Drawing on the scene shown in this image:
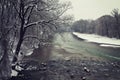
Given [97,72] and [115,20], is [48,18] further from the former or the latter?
[115,20]

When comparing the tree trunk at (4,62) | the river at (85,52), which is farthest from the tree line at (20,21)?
the river at (85,52)

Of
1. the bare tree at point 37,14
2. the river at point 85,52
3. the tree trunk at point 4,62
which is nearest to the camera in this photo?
the tree trunk at point 4,62

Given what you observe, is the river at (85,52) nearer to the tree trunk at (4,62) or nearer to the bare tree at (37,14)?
the bare tree at (37,14)

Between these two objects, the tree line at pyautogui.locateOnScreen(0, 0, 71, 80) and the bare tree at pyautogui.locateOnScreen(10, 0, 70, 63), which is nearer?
the tree line at pyautogui.locateOnScreen(0, 0, 71, 80)

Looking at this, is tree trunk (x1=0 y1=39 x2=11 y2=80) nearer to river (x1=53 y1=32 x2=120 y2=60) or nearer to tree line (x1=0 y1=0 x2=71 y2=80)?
tree line (x1=0 y1=0 x2=71 y2=80)

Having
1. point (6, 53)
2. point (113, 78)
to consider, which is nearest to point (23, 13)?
point (6, 53)

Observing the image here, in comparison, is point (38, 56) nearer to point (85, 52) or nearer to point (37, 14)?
point (37, 14)

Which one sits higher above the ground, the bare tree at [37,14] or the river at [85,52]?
the bare tree at [37,14]

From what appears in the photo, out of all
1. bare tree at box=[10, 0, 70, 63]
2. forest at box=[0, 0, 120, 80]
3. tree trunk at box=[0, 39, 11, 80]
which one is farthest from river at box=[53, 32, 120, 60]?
tree trunk at box=[0, 39, 11, 80]

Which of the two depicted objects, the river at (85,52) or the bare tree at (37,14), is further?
the river at (85,52)

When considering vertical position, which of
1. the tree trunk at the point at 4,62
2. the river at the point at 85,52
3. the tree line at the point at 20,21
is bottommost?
the river at the point at 85,52

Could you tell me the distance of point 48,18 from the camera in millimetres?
30438

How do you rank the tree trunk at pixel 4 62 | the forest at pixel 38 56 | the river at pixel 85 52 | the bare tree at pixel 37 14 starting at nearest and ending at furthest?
the tree trunk at pixel 4 62
the forest at pixel 38 56
the bare tree at pixel 37 14
the river at pixel 85 52

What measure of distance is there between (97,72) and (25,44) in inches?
669
